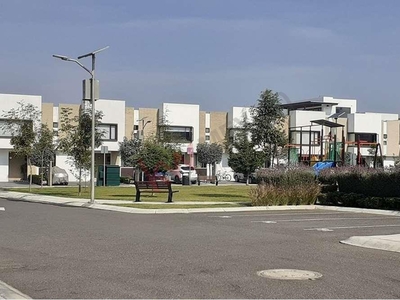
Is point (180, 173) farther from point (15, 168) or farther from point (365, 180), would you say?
point (365, 180)

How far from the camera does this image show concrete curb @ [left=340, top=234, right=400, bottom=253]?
43.1 ft

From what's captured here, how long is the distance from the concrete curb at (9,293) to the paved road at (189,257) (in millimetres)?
163

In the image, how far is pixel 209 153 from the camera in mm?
68000

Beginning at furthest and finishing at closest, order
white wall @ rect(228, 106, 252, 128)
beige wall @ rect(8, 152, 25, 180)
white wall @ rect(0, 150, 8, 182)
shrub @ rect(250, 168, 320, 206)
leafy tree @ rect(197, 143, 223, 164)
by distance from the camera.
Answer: white wall @ rect(228, 106, 252, 128)
leafy tree @ rect(197, 143, 223, 164)
beige wall @ rect(8, 152, 25, 180)
white wall @ rect(0, 150, 8, 182)
shrub @ rect(250, 168, 320, 206)

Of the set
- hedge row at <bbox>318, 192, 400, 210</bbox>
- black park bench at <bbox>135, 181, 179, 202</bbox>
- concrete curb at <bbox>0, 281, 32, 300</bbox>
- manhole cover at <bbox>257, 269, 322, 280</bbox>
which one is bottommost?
concrete curb at <bbox>0, 281, 32, 300</bbox>

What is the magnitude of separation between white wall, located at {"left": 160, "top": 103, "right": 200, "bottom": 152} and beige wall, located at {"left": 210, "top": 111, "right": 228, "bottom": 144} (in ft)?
6.72

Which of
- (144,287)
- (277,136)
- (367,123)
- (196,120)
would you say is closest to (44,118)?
(196,120)

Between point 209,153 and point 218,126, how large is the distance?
17.2ft

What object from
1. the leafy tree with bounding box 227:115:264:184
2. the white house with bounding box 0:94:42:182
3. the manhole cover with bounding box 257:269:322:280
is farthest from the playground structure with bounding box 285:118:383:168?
the white house with bounding box 0:94:42:182

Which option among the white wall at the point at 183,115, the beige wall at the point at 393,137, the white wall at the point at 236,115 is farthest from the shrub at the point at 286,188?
the beige wall at the point at 393,137

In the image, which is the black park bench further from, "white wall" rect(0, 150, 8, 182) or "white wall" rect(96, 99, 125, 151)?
"white wall" rect(96, 99, 125, 151)

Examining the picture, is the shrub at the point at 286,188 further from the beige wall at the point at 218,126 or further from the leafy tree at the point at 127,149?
the beige wall at the point at 218,126

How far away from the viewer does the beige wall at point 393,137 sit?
77.0 metres

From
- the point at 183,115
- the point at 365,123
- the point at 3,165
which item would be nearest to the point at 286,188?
the point at 3,165
